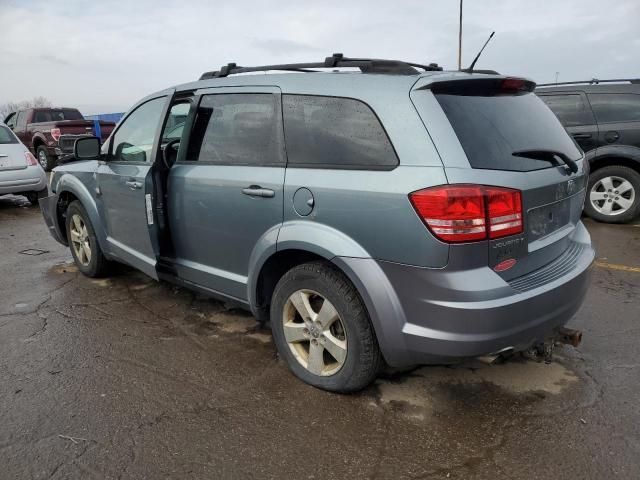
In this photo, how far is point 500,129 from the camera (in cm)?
257

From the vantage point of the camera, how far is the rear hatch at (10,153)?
8.51m

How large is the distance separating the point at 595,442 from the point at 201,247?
2.51m

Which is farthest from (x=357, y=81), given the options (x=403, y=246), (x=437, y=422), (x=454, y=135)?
(x=437, y=422)

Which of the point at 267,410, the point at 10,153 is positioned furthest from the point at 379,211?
the point at 10,153

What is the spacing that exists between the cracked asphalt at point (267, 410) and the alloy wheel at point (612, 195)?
11.5ft

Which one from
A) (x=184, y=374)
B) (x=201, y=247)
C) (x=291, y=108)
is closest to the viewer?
(x=291, y=108)

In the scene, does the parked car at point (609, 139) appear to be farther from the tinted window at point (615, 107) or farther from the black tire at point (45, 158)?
the black tire at point (45, 158)

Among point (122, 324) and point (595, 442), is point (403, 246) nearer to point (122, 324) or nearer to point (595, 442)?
point (595, 442)

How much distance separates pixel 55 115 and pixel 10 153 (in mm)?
7846

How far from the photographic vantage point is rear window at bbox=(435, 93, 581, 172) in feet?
7.88

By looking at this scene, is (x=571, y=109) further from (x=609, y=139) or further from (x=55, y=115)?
(x=55, y=115)

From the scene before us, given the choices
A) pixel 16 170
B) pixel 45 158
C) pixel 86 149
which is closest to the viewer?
pixel 86 149

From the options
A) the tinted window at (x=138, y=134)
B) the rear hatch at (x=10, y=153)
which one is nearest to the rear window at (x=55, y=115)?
the rear hatch at (x=10, y=153)

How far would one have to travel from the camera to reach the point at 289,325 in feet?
9.75
